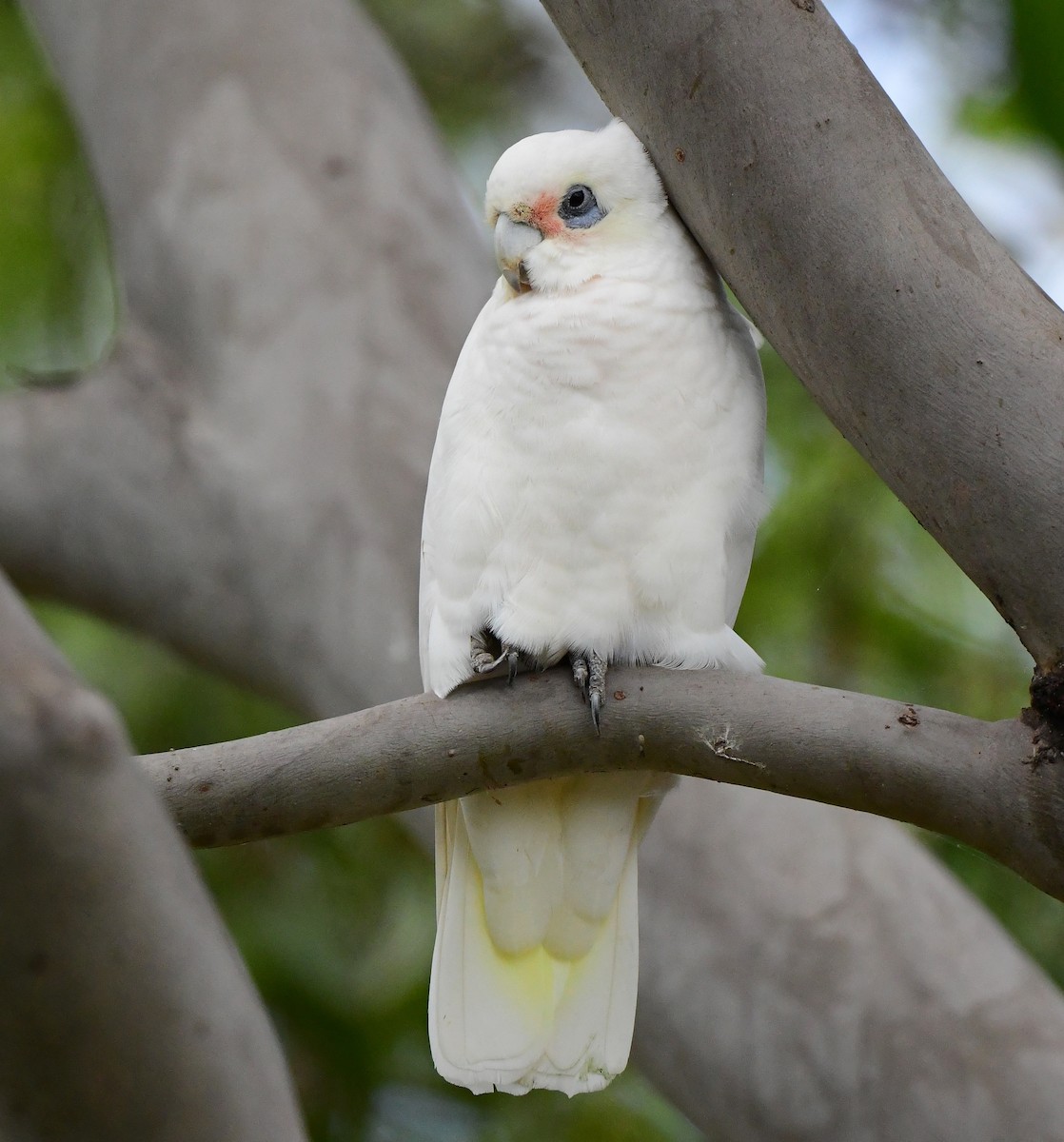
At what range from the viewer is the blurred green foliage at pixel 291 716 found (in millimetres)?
2746

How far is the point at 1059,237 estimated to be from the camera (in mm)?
2848

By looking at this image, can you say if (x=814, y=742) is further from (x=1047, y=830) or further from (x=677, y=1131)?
(x=677, y=1131)

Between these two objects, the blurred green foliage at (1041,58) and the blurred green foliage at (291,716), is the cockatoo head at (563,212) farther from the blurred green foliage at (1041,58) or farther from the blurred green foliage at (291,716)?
the blurred green foliage at (291,716)

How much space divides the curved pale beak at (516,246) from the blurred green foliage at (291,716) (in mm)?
1287

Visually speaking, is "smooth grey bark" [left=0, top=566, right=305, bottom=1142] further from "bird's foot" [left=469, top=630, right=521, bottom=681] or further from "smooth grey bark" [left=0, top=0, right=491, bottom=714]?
"smooth grey bark" [left=0, top=0, right=491, bottom=714]

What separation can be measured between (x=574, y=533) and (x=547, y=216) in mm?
360

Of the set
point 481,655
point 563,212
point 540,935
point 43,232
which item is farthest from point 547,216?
point 43,232

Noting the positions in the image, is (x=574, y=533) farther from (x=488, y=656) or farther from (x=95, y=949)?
(x=95, y=949)

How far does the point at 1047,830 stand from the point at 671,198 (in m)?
0.70

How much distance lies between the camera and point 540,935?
59.5 inches

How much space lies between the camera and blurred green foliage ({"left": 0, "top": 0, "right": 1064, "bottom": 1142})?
275 cm

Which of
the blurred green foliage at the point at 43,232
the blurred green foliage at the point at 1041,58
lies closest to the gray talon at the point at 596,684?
the blurred green foliage at the point at 1041,58

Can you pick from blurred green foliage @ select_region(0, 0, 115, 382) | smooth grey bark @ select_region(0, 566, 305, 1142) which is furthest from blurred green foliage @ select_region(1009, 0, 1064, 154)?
blurred green foliage @ select_region(0, 0, 115, 382)

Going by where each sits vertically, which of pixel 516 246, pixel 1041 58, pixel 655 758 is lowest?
pixel 655 758
